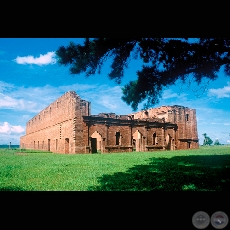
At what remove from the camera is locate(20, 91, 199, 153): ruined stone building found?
21.5 m

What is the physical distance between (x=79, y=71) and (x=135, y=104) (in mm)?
2579
